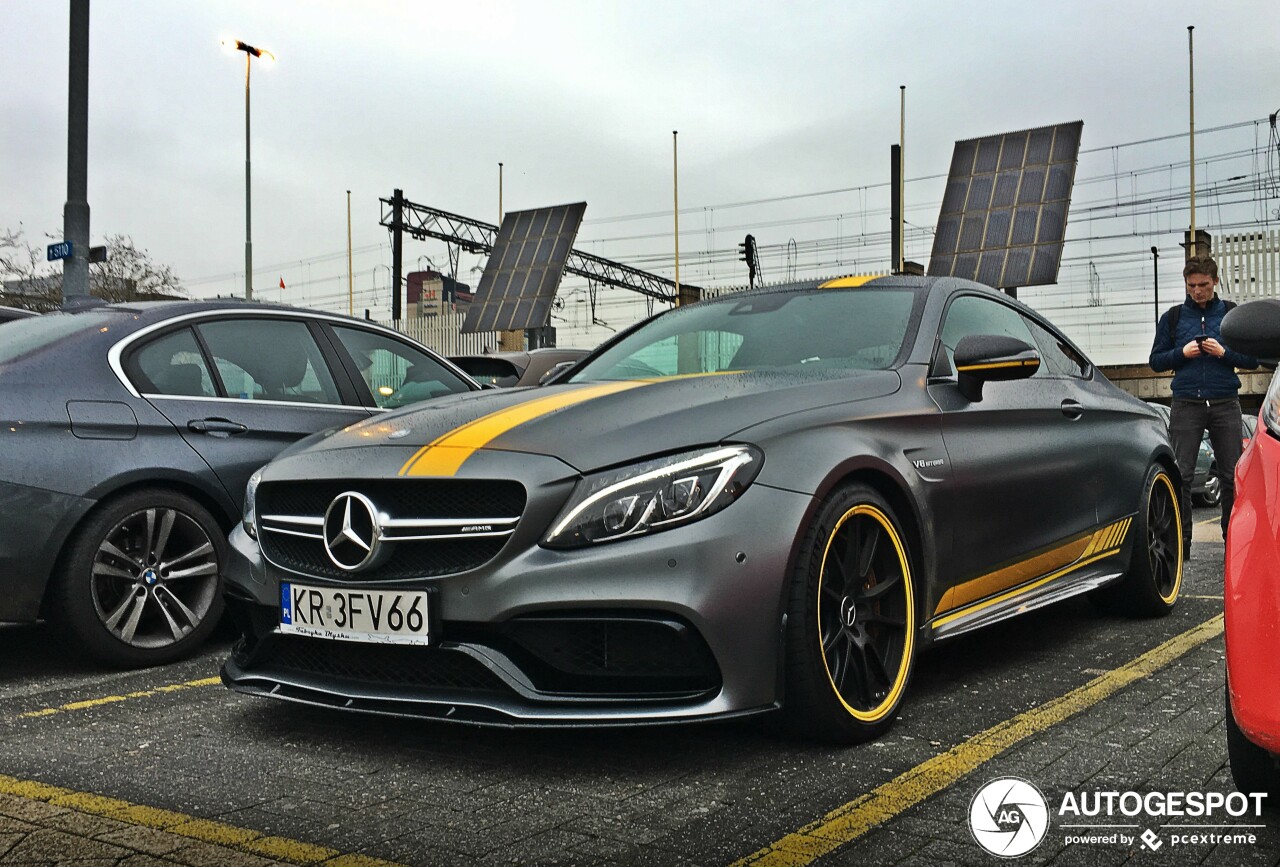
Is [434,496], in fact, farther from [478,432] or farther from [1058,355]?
[1058,355]

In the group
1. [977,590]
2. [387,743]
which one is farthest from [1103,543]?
[387,743]

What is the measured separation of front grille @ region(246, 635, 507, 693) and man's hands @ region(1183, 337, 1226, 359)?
617 cm

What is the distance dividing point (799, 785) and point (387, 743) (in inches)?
47.7

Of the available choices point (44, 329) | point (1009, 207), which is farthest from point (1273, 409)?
point (1009, 207)

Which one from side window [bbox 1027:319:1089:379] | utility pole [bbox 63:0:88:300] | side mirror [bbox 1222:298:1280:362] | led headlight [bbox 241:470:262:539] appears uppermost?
utility pole [bbox 63:0:88:300]

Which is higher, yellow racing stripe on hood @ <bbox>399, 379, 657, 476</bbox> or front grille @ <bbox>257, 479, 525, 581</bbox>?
yellow racing stripe on hood @ <bbox>399, 379, 657, 476</bbox>

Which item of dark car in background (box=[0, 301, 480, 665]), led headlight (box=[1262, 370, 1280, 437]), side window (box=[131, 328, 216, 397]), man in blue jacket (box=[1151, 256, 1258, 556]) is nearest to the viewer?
led headlight (box=[1262, 370, 1280, 437])

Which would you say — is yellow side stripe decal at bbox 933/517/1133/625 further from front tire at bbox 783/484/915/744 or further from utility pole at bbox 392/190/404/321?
utility pole at bbox 392/190/404/321

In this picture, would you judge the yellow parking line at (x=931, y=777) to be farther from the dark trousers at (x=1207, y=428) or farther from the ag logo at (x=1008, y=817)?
the dark trousers at (x=1207, y=428)

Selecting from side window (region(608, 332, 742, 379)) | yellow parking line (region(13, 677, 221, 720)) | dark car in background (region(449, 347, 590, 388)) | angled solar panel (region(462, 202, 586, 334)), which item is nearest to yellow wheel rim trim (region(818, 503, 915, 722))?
side window (region(608, 332, 742, 379))

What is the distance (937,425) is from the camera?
12.8 ft

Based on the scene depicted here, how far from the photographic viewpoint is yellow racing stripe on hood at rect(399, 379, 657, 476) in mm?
3238

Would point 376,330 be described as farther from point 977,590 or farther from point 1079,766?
point 1079,766

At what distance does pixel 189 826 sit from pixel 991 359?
9.06 feet
